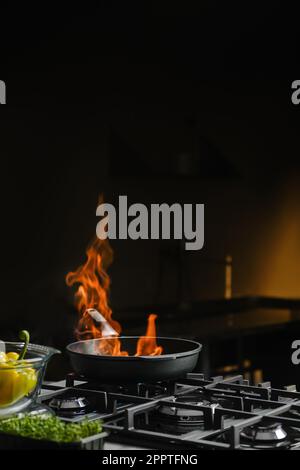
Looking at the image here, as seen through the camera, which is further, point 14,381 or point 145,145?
point 145,145

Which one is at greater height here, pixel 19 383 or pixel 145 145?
pixel 145 145

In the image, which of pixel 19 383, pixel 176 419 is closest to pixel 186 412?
pixel 176 419

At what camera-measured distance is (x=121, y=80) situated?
355 centimetres

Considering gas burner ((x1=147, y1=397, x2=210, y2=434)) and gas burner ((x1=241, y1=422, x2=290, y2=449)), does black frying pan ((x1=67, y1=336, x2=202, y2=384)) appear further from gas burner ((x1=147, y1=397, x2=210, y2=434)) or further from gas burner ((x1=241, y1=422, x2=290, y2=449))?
gas burner ((x1=241, y1=422, x2=290, y2=449))

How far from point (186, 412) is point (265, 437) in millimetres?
193

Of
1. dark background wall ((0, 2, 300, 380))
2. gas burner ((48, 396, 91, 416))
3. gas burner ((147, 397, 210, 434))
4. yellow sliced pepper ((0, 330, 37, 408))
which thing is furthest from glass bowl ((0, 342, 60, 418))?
dark background wall ((0, 2, 300, 380))

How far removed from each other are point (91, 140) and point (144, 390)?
1918mm

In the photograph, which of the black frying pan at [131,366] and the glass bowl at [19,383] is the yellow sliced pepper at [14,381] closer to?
the glass bowl at [19,383]

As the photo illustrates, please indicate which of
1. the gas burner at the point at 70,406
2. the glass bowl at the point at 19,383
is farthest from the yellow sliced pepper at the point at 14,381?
the gas burner at the point at 70,406

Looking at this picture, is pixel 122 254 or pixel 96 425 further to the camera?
pixel 122 254

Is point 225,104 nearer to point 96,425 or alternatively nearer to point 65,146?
point 65,146

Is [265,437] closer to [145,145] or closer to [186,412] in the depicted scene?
[186,412]

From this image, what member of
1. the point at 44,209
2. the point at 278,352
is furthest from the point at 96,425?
the point at 278,352

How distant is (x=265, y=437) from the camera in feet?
4.42
